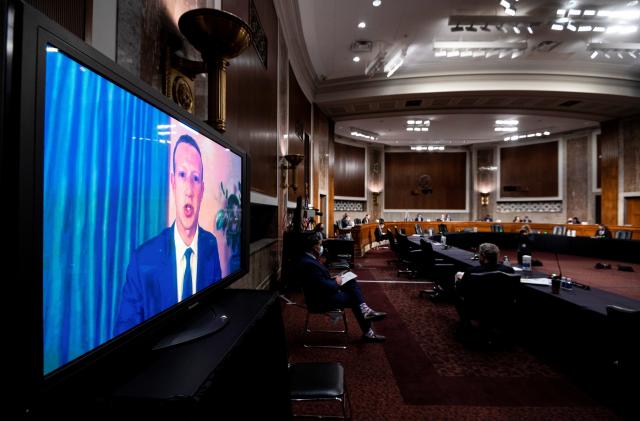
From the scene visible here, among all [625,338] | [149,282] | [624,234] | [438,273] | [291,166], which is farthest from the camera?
[624,234]

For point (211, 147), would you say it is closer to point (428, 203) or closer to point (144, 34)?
point (144, 34)

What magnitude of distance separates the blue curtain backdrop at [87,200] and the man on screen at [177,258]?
51 mm

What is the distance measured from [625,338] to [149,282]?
2.82 m

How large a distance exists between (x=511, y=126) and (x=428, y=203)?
563 cm

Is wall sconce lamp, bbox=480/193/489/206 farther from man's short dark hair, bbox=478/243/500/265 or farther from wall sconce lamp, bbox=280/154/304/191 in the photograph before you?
man's short dark hair, bbox=478/243/500/265

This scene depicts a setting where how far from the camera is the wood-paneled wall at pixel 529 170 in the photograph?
14.8 m

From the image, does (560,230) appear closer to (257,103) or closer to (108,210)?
(257,103)

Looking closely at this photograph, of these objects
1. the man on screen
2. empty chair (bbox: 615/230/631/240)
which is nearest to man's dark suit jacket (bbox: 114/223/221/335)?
the man on screen

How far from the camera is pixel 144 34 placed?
169cm

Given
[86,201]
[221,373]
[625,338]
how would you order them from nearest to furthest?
[86,201], [221,373], [625,338]

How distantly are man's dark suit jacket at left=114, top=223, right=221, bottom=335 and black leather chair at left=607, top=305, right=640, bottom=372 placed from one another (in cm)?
269

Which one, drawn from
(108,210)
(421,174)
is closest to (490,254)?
(108,210)

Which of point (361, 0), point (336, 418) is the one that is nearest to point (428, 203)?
point (361, 0)

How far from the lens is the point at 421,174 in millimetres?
17391
